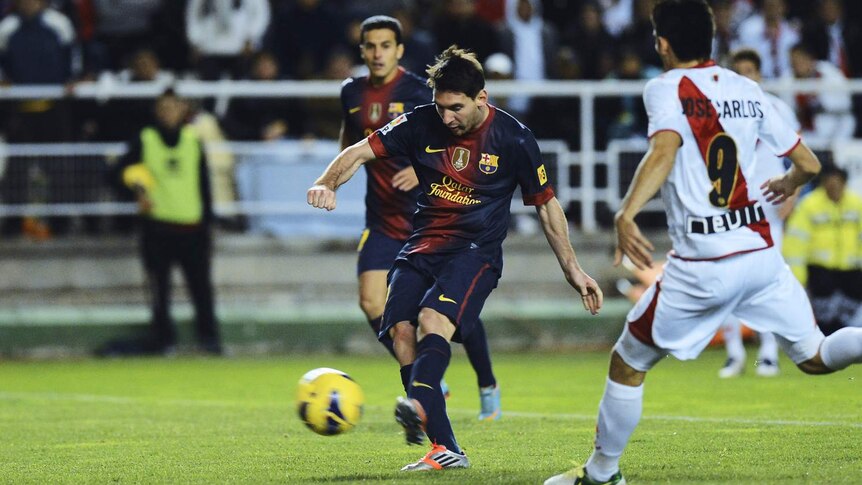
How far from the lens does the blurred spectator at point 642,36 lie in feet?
61.3

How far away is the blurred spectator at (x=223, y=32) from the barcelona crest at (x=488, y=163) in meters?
10.9

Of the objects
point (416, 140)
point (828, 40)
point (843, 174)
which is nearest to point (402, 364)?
point (416, 140)

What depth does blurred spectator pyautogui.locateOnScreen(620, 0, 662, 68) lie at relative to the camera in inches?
735

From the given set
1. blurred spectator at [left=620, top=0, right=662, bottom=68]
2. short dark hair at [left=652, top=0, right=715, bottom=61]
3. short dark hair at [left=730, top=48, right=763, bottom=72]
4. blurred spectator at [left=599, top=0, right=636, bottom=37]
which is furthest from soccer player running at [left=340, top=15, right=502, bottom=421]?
blurred spectator at [left=599, top=0, right=636, bottom=37]

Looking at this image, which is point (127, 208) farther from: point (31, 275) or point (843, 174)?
point (843, 174)

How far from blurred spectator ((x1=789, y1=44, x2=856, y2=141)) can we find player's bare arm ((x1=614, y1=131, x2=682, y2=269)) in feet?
36.9

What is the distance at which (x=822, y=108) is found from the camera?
17719 millimetres

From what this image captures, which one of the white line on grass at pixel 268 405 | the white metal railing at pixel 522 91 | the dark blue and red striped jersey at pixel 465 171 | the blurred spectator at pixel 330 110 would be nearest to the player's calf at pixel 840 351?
the dark blue and red striped jersey at pixel 465 171

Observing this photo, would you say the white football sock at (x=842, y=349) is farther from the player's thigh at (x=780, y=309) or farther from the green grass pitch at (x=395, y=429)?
the green grass pitch at (x=395, y=429)

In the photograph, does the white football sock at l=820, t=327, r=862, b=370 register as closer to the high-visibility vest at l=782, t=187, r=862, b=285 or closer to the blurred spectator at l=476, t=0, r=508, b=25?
the high-visibility vest at l=782, t=187, r=862, b=285

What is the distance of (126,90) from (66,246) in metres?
1.86

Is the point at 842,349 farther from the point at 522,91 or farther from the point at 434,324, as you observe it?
the point at 522,91

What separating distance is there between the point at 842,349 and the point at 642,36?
40.7 ft

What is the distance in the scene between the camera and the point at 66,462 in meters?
8.50
